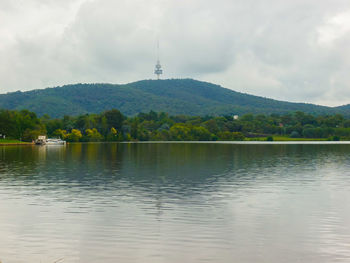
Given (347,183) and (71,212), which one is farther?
(347,183)

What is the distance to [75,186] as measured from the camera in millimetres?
42531

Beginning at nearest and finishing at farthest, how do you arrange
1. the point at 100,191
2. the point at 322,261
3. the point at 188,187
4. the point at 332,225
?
the point at 322,261
the point at 332,225
the point at 100,191
the point at 188,187

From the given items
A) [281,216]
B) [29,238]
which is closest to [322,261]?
[281,216]

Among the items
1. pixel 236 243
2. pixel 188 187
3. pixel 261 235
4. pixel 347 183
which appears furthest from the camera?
pixel 347 183

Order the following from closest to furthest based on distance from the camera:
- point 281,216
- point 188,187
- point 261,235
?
point 261,235, point 281,216, point 188,187

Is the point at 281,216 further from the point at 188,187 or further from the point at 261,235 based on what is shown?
the point at 188,187

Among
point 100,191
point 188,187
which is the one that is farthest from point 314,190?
point 100,191

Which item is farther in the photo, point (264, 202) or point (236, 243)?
point (264, 202)

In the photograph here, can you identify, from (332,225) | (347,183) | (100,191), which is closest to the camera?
(332,225)

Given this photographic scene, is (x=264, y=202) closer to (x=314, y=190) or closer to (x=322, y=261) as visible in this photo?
(x=314, y=190)

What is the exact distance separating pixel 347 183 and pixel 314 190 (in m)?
7.44

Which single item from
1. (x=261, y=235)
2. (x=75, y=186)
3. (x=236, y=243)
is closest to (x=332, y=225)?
(x=261, y=235)

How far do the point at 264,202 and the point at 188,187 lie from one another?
10.2 m

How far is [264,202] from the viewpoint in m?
32.8
